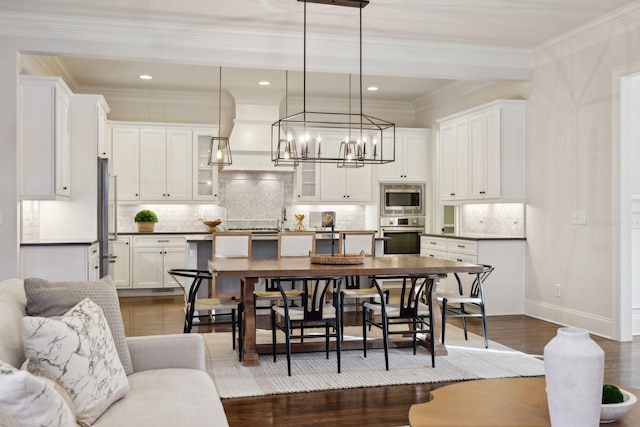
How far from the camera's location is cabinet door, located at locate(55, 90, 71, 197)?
572 centimetres

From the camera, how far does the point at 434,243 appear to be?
25.1ft

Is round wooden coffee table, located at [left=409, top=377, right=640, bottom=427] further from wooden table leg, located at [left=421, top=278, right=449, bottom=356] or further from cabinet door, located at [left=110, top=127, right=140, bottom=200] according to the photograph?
cabinet door, located at [left=110, top=127, right=140, bottom=200]

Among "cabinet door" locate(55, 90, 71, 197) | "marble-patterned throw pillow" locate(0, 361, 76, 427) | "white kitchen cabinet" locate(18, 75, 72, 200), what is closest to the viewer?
"marble-patterned throw pillow" locate(0, 361, 76, 427)

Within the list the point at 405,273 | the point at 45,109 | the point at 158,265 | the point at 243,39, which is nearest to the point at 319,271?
the point at 405,273

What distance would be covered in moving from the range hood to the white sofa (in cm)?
620

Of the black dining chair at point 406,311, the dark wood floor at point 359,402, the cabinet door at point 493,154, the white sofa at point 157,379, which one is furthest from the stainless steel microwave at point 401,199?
the white sofa at point 157,379

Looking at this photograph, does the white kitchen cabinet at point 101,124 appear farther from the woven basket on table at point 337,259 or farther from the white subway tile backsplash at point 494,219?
the white subway tile backsplash at point 494,219

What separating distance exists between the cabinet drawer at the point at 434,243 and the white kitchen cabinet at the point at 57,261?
13.3 feet

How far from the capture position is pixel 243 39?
18.9ft

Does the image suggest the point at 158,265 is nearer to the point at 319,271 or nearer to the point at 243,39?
the point at 243,39

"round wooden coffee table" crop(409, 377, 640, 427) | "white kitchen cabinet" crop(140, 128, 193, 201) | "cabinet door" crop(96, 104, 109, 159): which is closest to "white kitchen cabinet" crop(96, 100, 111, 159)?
"cabinet door" crop(96, 104, 109, 159)

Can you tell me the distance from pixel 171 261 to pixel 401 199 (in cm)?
355

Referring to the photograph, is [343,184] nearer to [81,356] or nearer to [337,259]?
[337,259]

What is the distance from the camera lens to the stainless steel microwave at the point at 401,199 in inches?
363
